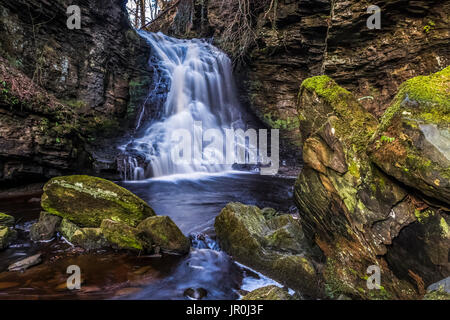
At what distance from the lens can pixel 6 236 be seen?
10.5ft

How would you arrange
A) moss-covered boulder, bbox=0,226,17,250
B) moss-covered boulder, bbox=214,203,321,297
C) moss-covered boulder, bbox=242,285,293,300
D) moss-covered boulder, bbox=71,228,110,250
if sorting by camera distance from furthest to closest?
moss-covered boulder, bbox=71,228,110,250 → moss-covered boulder, bbox=0,226,17,250 → moss-covered boulder, bbox=214,203,321,297 → moss-covered boulder, bbox=242,285,293,300

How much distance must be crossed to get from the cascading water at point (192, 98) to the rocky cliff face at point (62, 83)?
144 cm

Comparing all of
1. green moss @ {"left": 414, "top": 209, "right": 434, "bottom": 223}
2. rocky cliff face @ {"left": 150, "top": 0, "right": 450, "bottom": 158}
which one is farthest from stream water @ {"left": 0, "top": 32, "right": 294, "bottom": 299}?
rocky cliff face @ {"left": 150, "top": 0, "right": 450, "bottom": 158}

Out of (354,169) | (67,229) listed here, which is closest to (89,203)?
(67,229)

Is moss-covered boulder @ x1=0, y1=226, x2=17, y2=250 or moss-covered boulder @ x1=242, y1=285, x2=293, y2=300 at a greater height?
moss-covered boulder @ x1=0, y1=226, x2=17, y2=250

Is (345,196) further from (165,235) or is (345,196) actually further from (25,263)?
(25,263)

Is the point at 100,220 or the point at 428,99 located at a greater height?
the point at 428,99

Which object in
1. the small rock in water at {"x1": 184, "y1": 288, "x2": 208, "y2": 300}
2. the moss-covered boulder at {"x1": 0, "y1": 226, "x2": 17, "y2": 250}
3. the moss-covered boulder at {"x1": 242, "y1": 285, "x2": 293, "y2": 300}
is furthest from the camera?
the moss-covered boulder at {"x1": 0, "y1": 226, "x2": 17, "y2": 250}

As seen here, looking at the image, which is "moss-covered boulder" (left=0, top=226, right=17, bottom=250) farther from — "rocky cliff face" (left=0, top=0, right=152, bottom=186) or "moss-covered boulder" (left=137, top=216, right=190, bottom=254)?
"rocky cliff face" (left=0, top=0, right=152, bottom=186)

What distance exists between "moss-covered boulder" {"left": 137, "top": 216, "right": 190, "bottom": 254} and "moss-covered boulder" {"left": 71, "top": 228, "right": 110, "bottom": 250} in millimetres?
563

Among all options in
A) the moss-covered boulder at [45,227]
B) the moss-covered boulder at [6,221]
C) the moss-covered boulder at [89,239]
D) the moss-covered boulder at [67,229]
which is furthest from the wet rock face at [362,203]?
the moss-covered boulder at [6,221]

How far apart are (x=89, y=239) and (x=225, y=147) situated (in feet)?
30.9

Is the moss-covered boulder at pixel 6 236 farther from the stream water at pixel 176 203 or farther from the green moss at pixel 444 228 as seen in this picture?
the green moss at pixel 444 228

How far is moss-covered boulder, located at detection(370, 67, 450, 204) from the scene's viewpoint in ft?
5.39
